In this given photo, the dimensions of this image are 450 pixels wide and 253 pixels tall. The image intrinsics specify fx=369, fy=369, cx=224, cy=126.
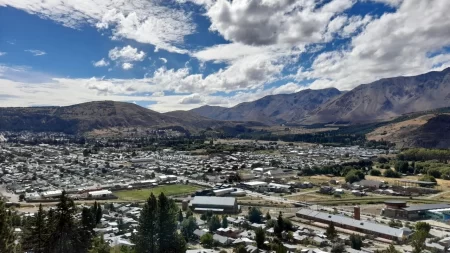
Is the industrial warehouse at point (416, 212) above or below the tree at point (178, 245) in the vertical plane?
below

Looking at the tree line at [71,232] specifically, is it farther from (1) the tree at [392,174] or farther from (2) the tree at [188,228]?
(1) the tree at [392,174]

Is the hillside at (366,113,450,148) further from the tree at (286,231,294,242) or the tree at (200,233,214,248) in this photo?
the tree at (200,233,214,248)

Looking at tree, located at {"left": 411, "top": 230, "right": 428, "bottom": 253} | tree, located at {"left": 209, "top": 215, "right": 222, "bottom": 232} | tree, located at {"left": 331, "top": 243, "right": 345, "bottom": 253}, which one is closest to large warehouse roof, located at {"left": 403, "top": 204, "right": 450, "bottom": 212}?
tree, located at {"left": 411, "top": 230, "right": 428, "bottom": 253}

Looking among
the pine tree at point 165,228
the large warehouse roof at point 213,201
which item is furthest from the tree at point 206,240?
the large warehouse roof at point 213,201

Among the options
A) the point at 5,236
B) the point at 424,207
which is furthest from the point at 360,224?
the point at 5,236

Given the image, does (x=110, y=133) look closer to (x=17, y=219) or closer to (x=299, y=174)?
(x=299, y=174)

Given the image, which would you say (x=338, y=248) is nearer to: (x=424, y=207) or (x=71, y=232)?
(x=71, y=232)
